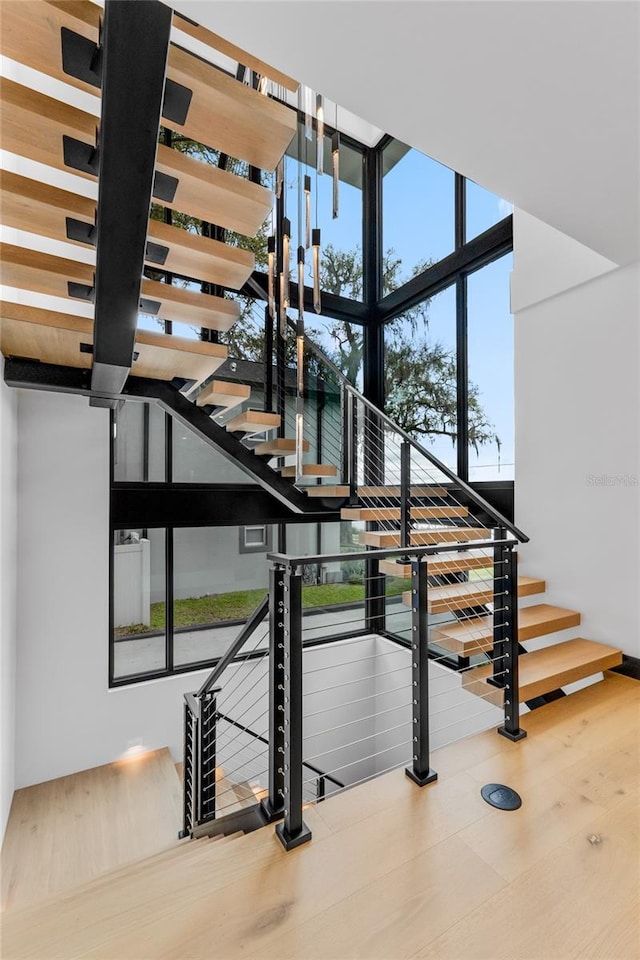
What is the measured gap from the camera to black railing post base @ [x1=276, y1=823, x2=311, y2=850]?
1.60m

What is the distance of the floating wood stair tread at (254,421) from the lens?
3.23m

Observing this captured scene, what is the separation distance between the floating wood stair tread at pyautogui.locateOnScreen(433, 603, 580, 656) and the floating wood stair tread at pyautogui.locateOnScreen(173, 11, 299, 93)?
276cm

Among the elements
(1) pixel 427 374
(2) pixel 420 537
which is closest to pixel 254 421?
(2) pixel 420 537

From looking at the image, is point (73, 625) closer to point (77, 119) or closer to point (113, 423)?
point (113, 423)

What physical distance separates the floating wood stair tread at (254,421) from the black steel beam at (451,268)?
253 cm

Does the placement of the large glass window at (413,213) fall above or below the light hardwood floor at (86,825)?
above

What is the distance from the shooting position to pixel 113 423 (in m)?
3.88

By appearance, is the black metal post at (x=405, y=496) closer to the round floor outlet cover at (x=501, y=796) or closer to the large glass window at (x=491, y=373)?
the large glass window at (x=491, y=373)

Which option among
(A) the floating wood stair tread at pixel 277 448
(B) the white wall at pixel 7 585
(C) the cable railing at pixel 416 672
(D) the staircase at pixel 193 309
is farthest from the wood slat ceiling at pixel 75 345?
(C) the cable railing at pixel 416 672

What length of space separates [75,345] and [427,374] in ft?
11.0

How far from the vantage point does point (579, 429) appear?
333 cm

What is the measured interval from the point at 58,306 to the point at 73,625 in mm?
2370

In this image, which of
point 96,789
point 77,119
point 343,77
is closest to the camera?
point 77,119

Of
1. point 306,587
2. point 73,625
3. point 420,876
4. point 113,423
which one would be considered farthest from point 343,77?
point 306,587
